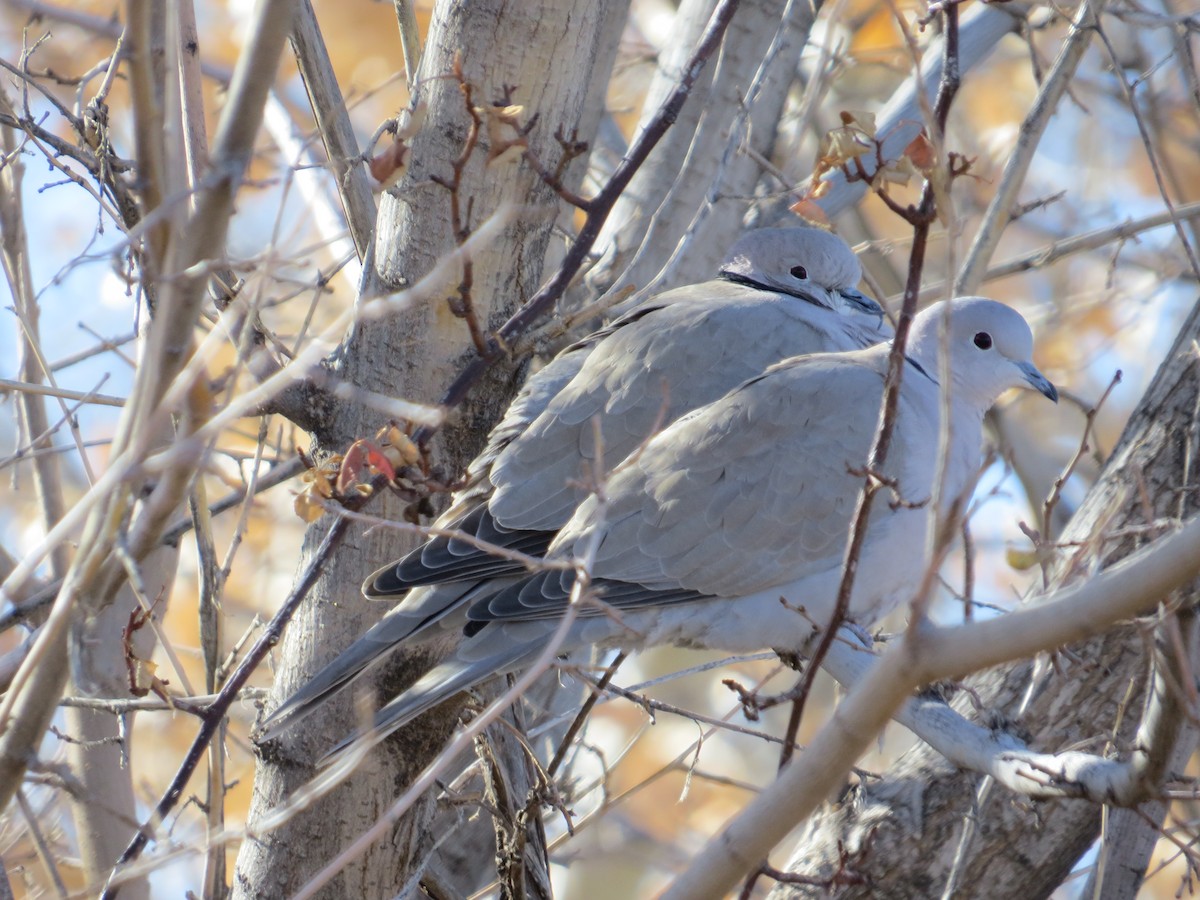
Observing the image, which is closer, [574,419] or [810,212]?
[810,212]

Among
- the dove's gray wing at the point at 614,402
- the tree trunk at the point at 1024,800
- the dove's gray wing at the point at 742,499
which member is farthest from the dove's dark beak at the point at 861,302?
the dove's gray wing at the point at 742,499

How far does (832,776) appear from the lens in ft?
5.53

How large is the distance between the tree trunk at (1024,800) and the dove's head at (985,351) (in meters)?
0.35

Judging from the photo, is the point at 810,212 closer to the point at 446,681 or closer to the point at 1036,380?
the point at 1036,380

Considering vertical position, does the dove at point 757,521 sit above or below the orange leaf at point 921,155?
above

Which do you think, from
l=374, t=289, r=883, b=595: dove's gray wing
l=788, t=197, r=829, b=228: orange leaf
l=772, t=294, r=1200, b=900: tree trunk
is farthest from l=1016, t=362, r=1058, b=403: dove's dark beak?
l=788, t=197, r=829, b=228: orange leaf

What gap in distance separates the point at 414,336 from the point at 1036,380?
1.58 metres

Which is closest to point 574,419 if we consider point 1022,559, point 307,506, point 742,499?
point 742,499

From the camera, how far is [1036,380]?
339 centimetres

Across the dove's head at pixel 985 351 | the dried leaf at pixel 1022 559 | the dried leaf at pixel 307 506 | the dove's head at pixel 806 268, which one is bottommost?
the dried leaf at pixel 1022 559

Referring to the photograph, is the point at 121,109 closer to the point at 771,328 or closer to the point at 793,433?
the point at 771,328

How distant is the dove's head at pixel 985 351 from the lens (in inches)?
134

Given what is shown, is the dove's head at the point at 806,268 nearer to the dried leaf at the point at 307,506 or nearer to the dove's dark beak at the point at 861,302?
the dove's dark beak at the point at 861,302

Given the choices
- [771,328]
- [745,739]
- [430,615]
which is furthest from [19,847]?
[745,739]
